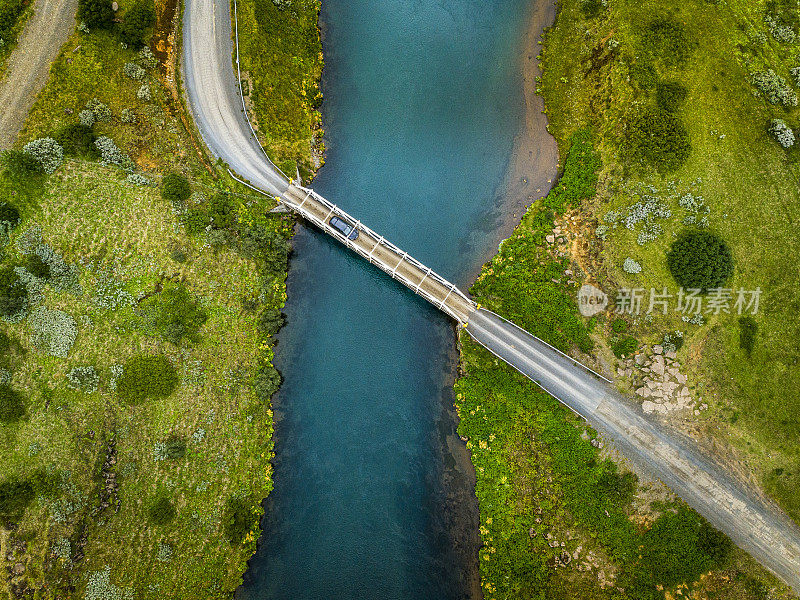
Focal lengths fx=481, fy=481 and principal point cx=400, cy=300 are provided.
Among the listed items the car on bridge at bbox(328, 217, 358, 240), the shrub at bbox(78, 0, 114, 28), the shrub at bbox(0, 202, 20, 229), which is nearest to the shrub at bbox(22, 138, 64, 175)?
the shrub at bbox(0, 202, 20, 229)

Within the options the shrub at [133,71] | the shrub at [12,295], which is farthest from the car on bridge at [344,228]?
the shrub at [12,295]

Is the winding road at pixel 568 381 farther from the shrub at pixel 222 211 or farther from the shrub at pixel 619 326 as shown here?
the shrub at pixel 619 326

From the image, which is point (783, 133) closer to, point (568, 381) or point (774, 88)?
point (774, 88)

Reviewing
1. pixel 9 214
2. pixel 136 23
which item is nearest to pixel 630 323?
pixel 136 23

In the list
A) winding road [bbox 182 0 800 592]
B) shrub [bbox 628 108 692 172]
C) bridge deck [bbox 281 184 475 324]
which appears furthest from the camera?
bridge deck [bbox 281 184 475 324]

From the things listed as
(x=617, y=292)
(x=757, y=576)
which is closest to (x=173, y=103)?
(x=617, y=292)

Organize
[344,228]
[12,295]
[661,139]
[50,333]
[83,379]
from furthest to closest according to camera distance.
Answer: [344,228] → [661,139] → [50,333] → [83,379] → [12,295]

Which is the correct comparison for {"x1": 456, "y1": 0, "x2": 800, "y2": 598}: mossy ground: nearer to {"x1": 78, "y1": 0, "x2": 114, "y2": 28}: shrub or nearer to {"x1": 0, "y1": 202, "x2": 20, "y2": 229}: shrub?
{"x1": 0, "y1": 202, "x2": 20, "y2": 229}: shrub
